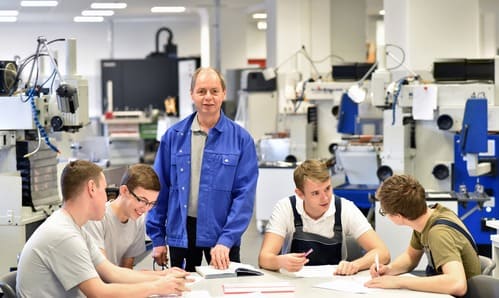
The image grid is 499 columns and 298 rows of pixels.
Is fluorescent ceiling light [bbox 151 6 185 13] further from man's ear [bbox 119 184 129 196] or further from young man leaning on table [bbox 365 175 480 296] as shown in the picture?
young man leaning on table [bbox 365 175 480 296]

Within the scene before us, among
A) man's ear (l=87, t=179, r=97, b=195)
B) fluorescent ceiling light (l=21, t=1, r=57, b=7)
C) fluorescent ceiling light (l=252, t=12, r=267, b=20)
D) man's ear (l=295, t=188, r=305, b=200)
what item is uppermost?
fluorescent ceiling light (l=252, t=12, r=267, b=20)

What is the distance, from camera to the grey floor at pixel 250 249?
688cm

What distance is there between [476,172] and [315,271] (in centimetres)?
279

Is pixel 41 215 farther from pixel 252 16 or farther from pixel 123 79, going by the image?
pixel 252 16

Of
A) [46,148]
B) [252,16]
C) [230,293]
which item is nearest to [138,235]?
[230,293]

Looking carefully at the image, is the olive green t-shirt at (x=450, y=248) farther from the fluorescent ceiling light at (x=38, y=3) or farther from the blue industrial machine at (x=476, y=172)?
the fluorescent ceiling light at (x=38, y=3)

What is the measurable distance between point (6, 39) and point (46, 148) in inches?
504

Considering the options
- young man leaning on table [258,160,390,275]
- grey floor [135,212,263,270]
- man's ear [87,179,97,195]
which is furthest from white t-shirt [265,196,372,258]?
grey floor [135,212,263,270]

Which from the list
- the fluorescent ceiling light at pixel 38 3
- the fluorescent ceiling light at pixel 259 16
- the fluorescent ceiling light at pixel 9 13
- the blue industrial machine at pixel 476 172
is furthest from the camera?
the fluorescent ceiling light at pixel 259 16

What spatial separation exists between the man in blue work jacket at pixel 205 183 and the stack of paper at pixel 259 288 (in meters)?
0.39

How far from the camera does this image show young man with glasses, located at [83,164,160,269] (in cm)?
352

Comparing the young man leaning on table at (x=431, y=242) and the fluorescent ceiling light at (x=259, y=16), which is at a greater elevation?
the fluorescent ceiling light at (x=259, y=16)

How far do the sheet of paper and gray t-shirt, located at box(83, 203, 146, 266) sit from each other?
319cm

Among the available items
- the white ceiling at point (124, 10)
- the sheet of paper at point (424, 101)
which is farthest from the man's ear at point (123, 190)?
the white ceiling at point (124, 10)
